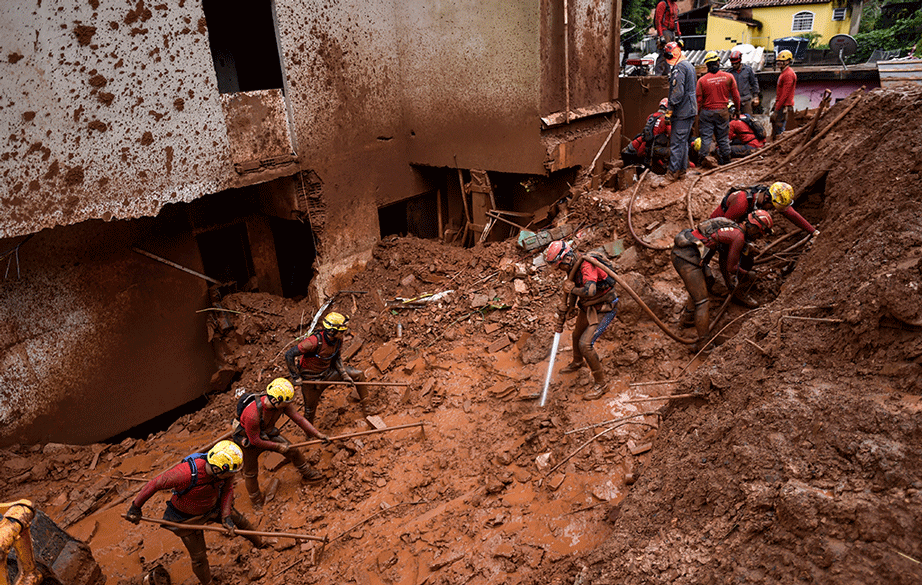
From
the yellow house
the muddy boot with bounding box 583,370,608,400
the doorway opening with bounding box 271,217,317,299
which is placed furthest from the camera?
the yellow house

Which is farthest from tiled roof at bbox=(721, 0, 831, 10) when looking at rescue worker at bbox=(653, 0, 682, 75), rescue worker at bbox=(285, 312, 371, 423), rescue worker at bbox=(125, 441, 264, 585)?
rescue worker at bbox=(125, 441, 264, 585)

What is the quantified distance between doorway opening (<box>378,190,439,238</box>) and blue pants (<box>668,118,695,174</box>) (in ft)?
14.8

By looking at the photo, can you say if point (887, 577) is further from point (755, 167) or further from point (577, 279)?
point (755, 167)

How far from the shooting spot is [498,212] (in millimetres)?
10117

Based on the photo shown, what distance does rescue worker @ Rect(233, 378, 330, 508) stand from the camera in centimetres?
571

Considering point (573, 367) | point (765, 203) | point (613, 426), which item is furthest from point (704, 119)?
point (613, 426)

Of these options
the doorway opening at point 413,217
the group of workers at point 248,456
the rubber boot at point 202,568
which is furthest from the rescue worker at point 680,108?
the rubber boot at point 202,568

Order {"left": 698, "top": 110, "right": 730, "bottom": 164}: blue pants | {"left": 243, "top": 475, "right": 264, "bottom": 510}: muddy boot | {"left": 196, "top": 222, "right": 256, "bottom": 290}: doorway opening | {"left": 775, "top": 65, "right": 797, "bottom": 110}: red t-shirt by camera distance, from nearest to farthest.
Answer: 1. {"left": 243, "top": 475, "right": 264, "bottom": 510}: muddy boot
2. {"left": 698, "top": 110, "right": 730, "bottom": 164}: blue pants
3. {"left": 196, "top": 222, "right": 256, "bottom": 290}: doorway opening
4. {"left": 775, "top": 65, "right": 797, "bottom": 110}: red t-shirt

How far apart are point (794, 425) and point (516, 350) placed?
4509 mm

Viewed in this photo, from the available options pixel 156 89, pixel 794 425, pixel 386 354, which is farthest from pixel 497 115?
pixel 794 425

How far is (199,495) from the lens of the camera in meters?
5.00

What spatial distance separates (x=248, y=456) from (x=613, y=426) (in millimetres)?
3862

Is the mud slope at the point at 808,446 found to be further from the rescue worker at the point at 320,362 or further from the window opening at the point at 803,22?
the window opening at the point at 803,22

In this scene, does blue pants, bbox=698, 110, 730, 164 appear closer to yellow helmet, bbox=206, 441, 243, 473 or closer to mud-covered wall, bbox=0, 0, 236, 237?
mud-covered wall, bbox=0, 0, 236, 237
